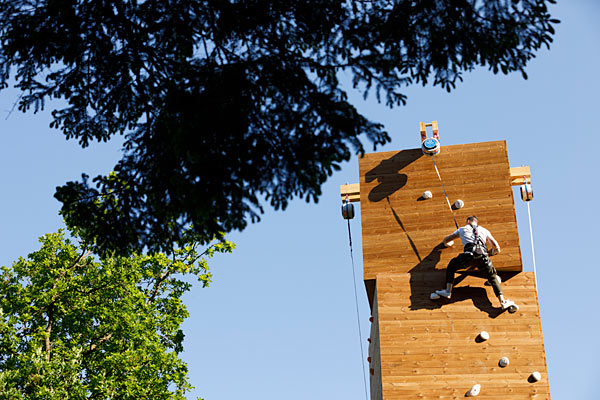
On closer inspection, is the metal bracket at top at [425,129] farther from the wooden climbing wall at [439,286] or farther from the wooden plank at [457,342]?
the wooden plank at [457,342]

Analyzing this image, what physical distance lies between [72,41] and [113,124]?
1.11 m

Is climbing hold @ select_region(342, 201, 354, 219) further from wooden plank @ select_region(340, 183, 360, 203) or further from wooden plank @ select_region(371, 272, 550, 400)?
wooden plank @ select_region(371, 272, 550, 400)

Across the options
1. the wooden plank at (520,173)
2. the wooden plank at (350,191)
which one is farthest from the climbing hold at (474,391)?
the wooden plank at (350,191)

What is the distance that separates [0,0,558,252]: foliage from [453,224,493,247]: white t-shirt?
5736 mm

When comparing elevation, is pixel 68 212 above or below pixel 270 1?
below

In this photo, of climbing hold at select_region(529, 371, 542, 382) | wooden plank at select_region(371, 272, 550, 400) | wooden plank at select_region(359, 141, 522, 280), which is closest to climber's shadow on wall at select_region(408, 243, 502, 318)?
wooden plank at select_region(371, 272, 550, 400)

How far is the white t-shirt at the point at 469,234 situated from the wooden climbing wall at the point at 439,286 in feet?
1.97

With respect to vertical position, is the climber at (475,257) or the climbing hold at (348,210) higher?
the climbing hold at (348,210)

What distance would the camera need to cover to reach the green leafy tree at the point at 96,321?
16719mm

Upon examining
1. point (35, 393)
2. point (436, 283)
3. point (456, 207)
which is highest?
point (456, 207)

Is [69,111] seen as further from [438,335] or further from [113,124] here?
[438,335]

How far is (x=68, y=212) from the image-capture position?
7.30 m

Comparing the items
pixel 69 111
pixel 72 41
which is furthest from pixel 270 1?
pixel 69 111

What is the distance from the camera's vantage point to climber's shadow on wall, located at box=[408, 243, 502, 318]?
1197cm
